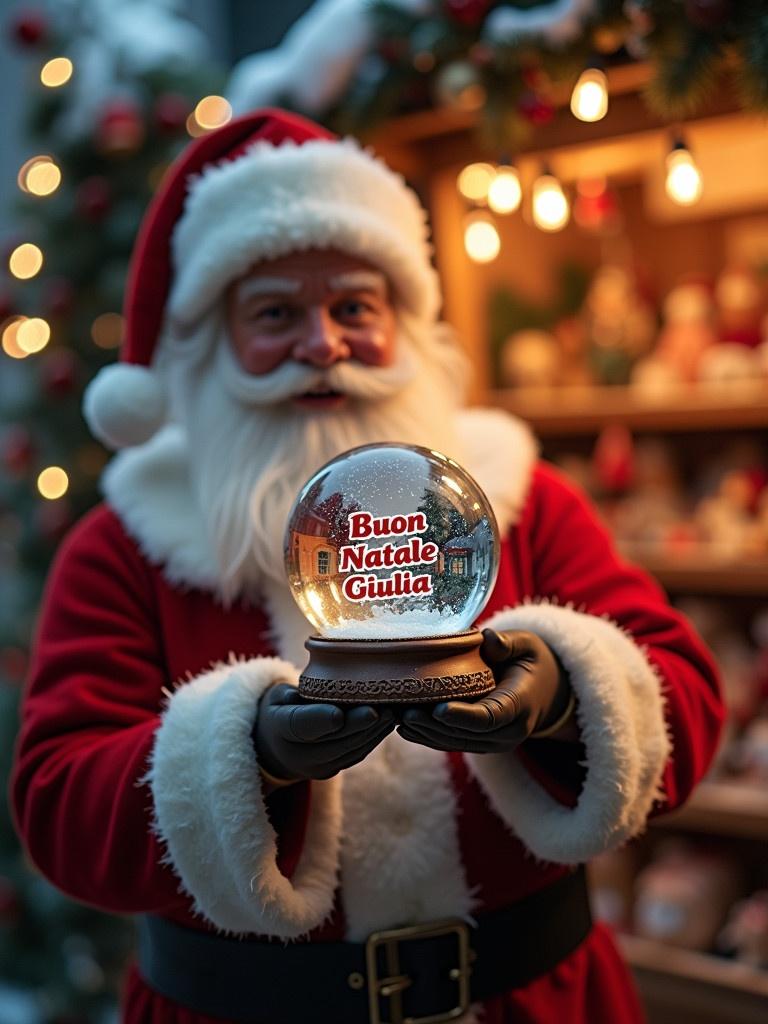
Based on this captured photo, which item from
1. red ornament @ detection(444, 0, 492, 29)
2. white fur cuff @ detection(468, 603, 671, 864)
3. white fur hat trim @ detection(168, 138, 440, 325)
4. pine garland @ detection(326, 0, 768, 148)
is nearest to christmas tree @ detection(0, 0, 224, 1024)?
pine garland @ detection(326, 0, 768, 148)

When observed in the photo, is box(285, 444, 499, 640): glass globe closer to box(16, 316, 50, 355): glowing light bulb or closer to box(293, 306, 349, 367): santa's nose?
box(293, 306, 349, 367): santa's nose

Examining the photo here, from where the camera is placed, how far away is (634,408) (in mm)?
2398

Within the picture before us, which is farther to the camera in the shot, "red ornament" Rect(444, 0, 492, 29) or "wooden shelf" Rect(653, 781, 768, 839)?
"wooden shelf" Rect(653, 781, 768, 839)

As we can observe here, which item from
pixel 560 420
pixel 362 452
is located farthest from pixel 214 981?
pixel 560 420

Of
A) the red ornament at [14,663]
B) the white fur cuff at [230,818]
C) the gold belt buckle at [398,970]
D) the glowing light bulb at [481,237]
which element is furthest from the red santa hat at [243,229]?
the red ornament at [14,663]

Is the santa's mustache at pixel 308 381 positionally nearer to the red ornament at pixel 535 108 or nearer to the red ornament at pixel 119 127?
the red ornament at pixel 535 108

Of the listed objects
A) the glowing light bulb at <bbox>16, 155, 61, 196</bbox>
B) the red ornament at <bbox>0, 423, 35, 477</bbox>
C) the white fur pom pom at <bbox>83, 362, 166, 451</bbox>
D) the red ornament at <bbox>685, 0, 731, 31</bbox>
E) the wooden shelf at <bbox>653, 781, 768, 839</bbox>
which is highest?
the glowing light bulb at <bbox>16, 155, 61, 196</bbox>

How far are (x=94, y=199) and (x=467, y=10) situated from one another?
949 millimetres

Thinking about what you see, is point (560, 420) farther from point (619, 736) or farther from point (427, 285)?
point (619, 736)

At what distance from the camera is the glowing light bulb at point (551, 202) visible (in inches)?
72.6

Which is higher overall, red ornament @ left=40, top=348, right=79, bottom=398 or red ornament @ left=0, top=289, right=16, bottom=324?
red ornament @ left=0, top=289, right=16, bottom=324

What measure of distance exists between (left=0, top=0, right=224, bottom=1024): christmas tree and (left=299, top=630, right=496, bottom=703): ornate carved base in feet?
5.57

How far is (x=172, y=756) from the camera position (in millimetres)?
1091

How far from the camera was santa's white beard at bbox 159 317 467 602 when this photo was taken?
1.27m
